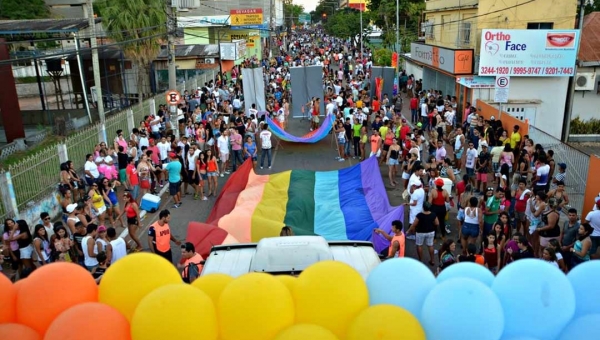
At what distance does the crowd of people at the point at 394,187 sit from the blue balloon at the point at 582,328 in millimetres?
3202

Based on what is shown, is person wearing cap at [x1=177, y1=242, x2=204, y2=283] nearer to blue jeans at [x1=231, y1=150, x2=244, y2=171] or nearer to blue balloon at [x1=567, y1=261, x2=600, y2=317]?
blue balloon at [x1=567, y1=261, x2=600, y2=317]

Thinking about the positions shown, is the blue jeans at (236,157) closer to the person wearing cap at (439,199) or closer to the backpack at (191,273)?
the person wearing cap at (439,199)

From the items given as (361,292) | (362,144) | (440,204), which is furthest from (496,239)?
(362,144)

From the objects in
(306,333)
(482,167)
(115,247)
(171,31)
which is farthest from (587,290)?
(171,31)

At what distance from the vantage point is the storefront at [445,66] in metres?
21.5

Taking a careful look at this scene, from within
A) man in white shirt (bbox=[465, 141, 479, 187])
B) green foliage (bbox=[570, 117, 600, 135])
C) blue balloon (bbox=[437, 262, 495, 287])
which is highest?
blue balloon (bbox=[437, 262, 495, 287])

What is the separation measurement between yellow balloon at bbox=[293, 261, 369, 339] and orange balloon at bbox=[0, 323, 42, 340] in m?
2.01

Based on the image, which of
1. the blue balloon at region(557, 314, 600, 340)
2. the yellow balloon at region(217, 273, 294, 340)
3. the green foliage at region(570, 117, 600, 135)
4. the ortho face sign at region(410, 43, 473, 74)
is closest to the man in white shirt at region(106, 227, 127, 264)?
the yellow balloon at region(217, 273, 294, 340)

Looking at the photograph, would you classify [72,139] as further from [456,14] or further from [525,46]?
[456,14]

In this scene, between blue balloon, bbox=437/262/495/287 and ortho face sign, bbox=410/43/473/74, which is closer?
blue balloon, bbox=437/262/495/287

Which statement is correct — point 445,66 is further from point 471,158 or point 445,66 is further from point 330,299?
point 330,299

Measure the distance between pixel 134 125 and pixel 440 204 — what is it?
12.3 meters

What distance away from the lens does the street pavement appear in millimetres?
11755

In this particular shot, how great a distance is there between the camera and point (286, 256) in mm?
6340
